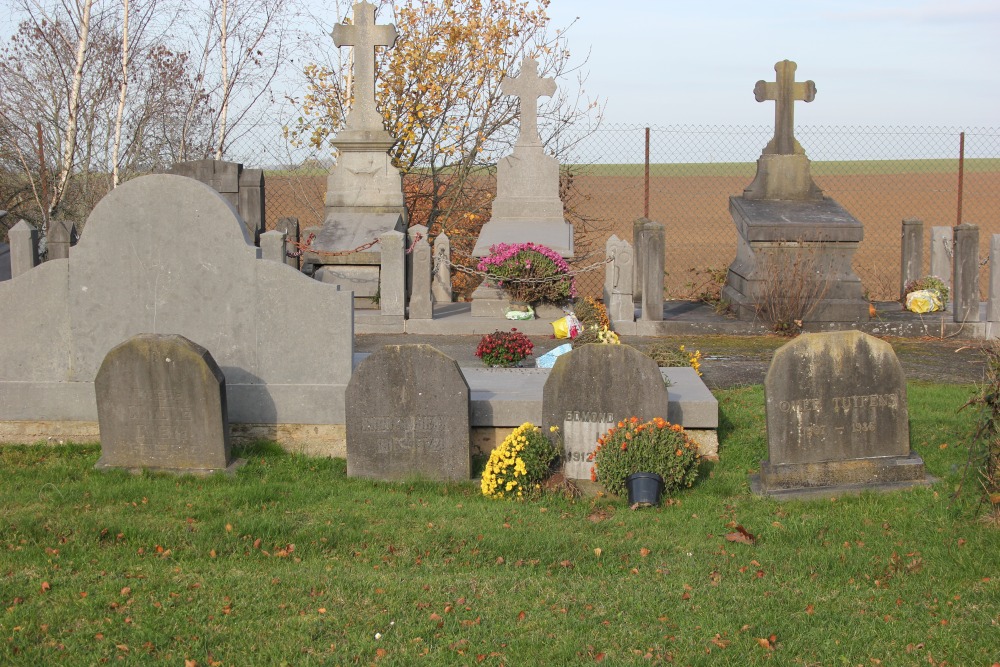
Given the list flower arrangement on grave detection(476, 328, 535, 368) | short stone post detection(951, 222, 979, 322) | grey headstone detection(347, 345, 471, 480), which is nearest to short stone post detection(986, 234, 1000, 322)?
short stone post detection(951, 222, 979, 322)

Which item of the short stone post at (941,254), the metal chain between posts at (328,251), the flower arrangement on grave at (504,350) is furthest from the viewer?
the short stone post at (941,254)

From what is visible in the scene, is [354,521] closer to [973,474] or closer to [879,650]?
[879,650]

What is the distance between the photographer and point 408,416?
761 centimetres

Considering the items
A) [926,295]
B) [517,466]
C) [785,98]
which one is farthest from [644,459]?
[785,98]

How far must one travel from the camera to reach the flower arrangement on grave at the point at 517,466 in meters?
7.35

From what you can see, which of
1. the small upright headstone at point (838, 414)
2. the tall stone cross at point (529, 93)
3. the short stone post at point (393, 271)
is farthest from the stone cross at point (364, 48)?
the small upright headstone at point (838, 414)

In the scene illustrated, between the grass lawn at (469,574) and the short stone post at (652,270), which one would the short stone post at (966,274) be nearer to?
the short stone post at (652,270)

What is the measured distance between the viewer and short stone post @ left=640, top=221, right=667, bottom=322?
13461mm

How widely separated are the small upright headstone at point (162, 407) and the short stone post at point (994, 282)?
362 inches

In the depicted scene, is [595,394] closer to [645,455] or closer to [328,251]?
[645,455]

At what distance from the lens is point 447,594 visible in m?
5.55

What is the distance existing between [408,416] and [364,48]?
964cm

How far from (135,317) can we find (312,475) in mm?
1884

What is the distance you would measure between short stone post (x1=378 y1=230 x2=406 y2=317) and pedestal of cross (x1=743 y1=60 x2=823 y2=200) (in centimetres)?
521
